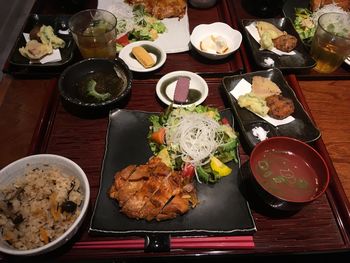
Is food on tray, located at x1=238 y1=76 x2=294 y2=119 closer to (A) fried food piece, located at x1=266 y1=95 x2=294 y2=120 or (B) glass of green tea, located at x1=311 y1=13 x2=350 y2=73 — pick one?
(A) fried food piece, located at x1=266 y1=95 x2=294 y2=120

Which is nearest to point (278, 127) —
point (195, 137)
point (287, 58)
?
point (195, 137)

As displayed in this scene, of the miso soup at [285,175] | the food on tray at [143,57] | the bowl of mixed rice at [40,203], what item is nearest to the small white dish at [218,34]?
the food on tray at [143,57]

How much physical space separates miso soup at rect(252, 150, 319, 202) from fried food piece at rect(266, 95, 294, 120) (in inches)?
16.7

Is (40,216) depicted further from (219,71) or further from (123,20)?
(123,20)

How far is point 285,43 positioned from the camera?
277 centimetres

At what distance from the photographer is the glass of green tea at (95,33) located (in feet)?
8.29

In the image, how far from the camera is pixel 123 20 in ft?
10.0

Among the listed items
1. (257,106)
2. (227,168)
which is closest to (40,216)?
(227,168)

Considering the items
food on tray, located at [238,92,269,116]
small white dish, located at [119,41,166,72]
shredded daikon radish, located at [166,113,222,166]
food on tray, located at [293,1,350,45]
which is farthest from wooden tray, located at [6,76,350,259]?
food on tray, located at [293,1,350,45]

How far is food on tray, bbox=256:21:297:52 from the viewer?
2.77 m

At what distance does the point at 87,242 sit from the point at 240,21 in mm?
2488

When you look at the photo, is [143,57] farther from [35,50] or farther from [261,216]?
[261,216]

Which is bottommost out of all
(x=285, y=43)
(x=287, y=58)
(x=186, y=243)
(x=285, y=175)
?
(x=186, y=243)

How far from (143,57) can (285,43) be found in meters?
1.32
